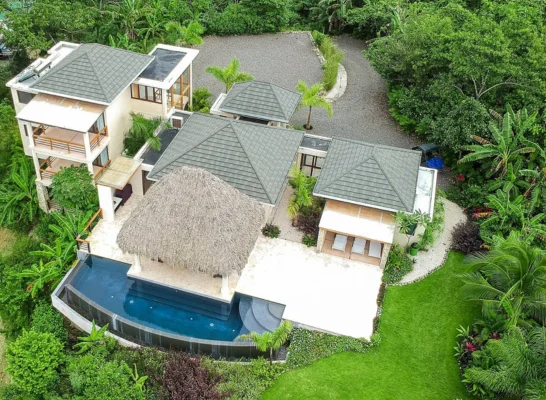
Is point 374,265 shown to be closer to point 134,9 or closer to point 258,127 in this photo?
point 258,127

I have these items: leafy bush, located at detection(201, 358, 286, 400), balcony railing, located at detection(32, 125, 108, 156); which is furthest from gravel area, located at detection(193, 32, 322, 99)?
leafy bush, located at detection(201, 358, 286, 400)

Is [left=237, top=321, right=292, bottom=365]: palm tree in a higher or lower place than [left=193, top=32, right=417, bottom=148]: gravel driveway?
higher

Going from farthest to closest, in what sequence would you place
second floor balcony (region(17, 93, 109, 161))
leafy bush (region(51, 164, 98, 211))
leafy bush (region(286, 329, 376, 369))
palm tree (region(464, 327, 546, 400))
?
1. leafy bush (region(51, 164, 98, 211))
2. second floor balcony (region(17, 93, 109, 161))
3. leafy bush (region(286, 329, 376, 369))
4. palm tree (region(464, 327, 546, 400))

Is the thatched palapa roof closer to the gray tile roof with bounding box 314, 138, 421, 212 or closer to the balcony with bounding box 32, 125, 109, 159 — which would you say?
the gray tile roof with bounding box 314, 138, 421, 212

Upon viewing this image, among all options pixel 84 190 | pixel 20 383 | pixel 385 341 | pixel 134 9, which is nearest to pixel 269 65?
pixel 134 9

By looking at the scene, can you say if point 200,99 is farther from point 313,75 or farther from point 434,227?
point 434,227

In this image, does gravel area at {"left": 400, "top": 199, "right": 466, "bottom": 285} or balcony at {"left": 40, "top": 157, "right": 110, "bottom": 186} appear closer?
gravel area at {"left": 400, "top": 199, "right": 466, "bottom": 285}

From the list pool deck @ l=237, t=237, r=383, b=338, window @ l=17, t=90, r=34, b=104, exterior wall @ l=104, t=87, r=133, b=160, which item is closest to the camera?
pool deck @ l=237, t=237, r=383, b=338
